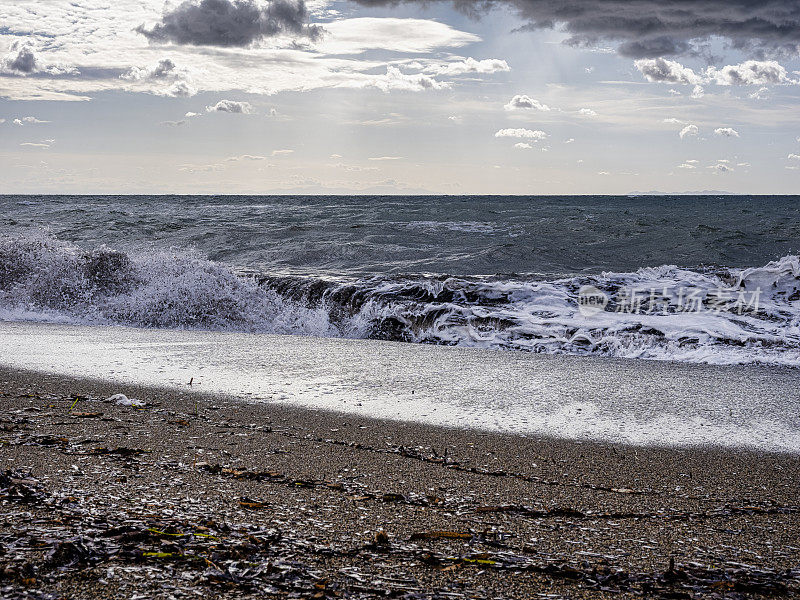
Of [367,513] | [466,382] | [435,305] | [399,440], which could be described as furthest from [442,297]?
[367,513]

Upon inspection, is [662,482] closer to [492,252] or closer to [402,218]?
[492,252]

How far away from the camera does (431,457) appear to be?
9.59 feet

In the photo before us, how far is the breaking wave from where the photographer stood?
260 inches

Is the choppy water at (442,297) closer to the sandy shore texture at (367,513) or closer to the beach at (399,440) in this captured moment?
the beach at (399,440)

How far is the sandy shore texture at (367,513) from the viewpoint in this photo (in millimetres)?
1676

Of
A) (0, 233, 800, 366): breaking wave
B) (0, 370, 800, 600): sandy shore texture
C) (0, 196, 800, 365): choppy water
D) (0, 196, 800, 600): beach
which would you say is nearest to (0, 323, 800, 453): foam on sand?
(0, 196, 800, 600): beach

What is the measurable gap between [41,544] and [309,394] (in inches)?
96.8

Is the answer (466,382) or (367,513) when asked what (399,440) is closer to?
(367,513)

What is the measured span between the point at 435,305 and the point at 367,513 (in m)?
5.96

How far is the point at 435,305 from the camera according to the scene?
318 inches

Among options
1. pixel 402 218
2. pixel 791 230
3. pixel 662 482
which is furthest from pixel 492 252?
pixel 662 482

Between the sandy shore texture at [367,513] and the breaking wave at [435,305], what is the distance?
3.50m

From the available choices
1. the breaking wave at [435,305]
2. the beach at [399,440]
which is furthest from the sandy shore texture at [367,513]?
the breaking wave at [435,305]

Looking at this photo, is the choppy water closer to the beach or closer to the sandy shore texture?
the beach
